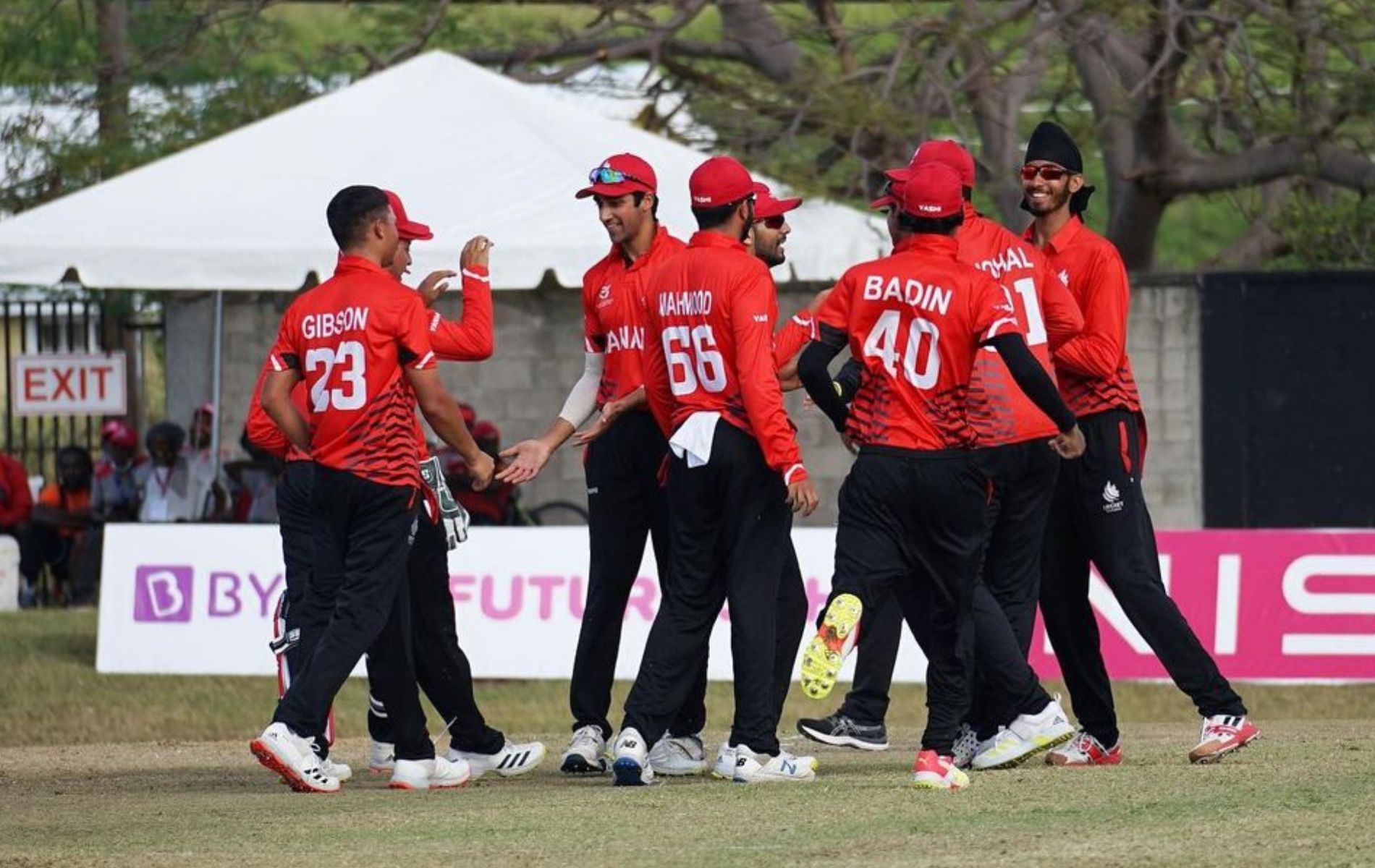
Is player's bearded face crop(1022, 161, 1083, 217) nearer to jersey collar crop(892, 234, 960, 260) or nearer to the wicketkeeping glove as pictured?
jersey collar crop(892, 234, 960, 260)

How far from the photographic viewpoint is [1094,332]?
344 inches

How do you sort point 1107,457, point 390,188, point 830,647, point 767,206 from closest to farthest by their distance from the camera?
point 830,647
point 1107,457
point 767,206
point 390,188

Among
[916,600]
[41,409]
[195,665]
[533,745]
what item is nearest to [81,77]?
[41,409]

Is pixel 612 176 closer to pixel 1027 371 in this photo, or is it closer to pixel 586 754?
pixel 1027 371

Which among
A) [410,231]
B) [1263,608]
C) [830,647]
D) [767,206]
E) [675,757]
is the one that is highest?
[767,206]

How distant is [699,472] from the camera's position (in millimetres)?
8602

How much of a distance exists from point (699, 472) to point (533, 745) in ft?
5.09

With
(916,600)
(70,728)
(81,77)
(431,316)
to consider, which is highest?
(81,77)

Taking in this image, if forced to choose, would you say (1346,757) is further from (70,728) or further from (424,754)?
(70,728)

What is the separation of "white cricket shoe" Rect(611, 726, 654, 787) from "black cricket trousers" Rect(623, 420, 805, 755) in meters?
0.04

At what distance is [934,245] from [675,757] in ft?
7.38

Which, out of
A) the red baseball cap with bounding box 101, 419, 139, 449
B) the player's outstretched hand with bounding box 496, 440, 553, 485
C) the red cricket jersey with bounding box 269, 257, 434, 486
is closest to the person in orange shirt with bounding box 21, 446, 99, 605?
the red baseball cap with bounding box 101, 419, 139, 449

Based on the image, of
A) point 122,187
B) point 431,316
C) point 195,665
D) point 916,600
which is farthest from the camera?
point 122,187

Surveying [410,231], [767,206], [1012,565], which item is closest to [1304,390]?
[767,206]
